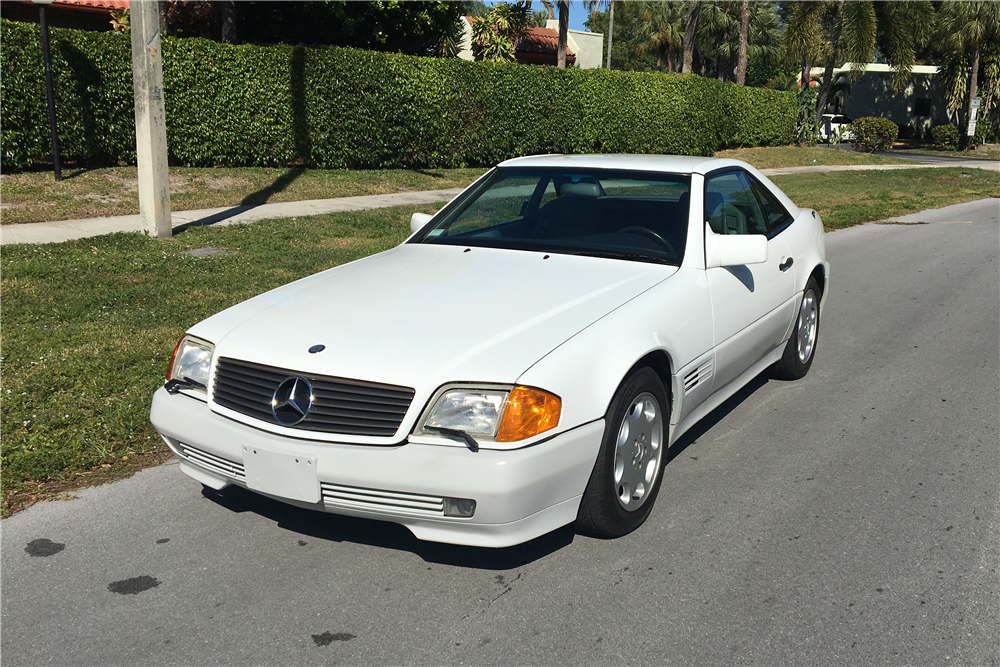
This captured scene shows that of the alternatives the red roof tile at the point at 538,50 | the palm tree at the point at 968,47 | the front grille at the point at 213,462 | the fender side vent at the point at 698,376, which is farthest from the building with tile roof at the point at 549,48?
the front grille at the point at 213,462

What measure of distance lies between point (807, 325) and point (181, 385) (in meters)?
4.14

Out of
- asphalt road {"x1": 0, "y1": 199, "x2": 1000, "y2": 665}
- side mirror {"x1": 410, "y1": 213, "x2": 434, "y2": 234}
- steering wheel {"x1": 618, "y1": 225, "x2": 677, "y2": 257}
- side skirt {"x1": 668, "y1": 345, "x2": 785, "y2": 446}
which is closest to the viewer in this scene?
asphalt road {"x1": 0, "y1": 199, "x2": 1000, "y2": 665}

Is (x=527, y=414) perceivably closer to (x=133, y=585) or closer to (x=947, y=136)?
(x=133, y=585)

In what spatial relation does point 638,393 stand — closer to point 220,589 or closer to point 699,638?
point 699,638

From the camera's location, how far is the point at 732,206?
16.9ft

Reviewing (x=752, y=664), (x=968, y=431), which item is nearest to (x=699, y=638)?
(x=752, y=664)

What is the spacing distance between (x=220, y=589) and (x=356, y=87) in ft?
50.6

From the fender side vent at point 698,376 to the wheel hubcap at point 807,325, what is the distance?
1.73 metres

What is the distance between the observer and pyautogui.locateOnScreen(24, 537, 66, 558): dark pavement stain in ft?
11.8

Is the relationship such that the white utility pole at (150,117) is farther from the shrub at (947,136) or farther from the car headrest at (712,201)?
the shrub at (947,136)

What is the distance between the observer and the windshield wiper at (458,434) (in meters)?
3.11

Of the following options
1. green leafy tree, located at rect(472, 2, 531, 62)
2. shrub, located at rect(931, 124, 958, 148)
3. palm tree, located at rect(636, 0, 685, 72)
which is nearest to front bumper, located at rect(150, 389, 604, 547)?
green leafy tree, located at rect(472, 2, 531, 62)

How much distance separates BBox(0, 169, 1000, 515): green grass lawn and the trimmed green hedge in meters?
4.28

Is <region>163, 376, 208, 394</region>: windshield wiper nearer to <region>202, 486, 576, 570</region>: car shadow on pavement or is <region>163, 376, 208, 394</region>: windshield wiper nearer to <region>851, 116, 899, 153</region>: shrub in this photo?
<region>202, 486, 576, 570</region>: car shadow on pavement
